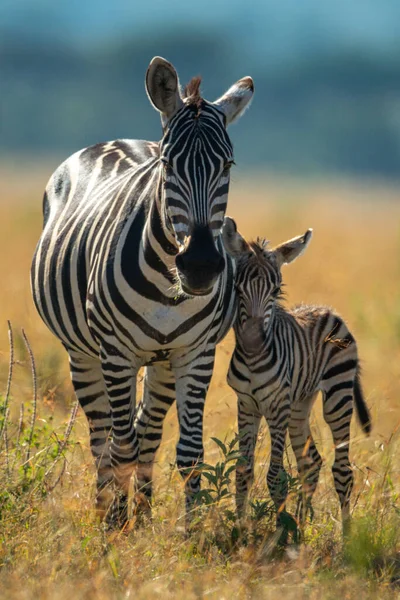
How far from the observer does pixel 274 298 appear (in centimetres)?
717

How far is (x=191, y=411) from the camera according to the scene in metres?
6.91

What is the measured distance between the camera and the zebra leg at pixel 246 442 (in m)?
7.16

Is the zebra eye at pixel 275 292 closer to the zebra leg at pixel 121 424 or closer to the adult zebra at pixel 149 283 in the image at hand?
the adult zebra at pixel 149 283

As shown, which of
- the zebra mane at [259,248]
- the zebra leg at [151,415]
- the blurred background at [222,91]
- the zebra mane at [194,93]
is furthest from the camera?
the blurred background at [222,91]

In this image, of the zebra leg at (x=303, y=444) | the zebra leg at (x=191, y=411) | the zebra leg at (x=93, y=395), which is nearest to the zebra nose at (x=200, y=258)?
the zebra leg at (x=191, y=411)

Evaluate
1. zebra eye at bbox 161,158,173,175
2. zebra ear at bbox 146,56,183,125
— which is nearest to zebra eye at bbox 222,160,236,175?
zebra eye at bbox 161,158,173,175

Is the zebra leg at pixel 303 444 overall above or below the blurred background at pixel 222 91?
below

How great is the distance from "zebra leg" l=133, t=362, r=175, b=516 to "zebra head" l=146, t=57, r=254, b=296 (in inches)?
67.5

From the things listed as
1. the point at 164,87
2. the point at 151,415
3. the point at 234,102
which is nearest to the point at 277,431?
the point at 151,415

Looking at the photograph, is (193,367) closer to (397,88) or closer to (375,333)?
(375,333)

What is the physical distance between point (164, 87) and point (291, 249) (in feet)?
5.35

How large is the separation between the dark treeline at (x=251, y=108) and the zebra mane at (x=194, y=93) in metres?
73.5

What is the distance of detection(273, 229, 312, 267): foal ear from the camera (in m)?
7.35

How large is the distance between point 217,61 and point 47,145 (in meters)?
65.5
